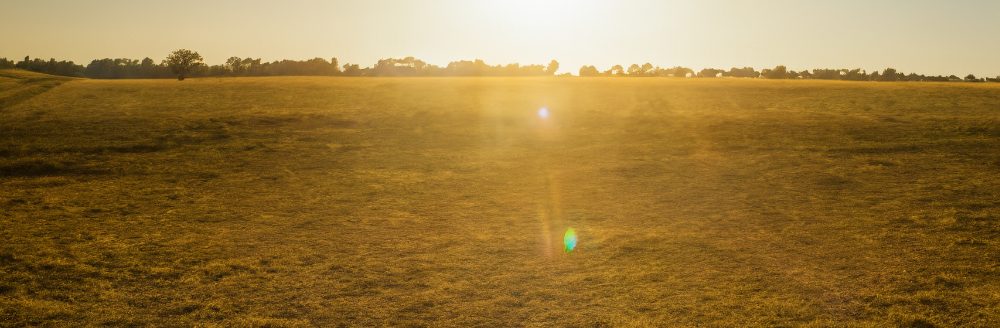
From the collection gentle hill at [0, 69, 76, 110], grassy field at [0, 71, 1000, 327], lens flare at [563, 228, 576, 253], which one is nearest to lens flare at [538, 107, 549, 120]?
grassy field at [0, 71, 1000, 327]

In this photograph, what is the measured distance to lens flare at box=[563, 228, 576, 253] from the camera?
12.5m

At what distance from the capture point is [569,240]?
13102 millimetres

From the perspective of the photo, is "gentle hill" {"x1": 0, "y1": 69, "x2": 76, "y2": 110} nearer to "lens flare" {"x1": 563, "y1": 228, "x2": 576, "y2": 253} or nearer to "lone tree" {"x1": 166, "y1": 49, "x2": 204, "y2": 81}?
"lone tree" {"x1": 166, "y1": 49, "x2": 204, "y2": 81}

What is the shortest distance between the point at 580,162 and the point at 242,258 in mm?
13467

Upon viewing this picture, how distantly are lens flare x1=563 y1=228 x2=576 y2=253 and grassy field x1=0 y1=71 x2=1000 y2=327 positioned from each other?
7.2 inches

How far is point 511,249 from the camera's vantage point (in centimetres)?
1248

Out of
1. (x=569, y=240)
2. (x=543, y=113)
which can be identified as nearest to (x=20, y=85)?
(x=543, y=113)

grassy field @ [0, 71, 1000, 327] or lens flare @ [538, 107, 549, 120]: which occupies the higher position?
lens flare @ [538, 107, 549, 120]

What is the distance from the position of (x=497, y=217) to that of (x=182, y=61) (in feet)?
166

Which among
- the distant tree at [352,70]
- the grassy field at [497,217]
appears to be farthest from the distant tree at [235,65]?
the grassy field at [497,217]

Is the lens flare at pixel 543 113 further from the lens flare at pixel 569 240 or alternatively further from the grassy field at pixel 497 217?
the lens flare at pixel 569 240

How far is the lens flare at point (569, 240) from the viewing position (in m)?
12.5

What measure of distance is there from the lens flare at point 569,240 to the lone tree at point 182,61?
51.9 m

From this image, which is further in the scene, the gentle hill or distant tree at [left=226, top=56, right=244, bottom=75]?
distant tree at [left=226, top=56, right=244, bottom=75]
